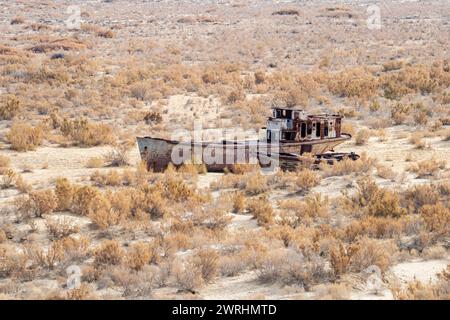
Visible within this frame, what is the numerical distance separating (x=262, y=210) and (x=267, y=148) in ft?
10.9

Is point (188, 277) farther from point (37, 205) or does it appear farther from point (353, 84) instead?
point (353, 84)

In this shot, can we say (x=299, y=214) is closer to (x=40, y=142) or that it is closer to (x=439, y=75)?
(x=40, y=142)

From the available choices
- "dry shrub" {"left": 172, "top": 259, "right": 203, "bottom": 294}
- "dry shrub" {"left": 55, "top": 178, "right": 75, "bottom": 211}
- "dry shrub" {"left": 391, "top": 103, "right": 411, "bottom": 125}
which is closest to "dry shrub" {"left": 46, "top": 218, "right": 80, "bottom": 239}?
"dry shrub" {"left": 55, "top": 178, "right": 75, "bottom": 211}

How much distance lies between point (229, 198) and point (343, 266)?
3906 mm

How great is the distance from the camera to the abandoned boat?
1355 cm

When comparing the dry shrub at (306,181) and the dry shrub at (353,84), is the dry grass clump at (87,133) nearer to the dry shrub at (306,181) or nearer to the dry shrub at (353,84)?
the dry shrub at (306,181)

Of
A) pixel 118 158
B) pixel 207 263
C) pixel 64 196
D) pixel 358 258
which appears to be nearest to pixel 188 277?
pixel 207 263

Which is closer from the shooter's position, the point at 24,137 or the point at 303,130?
the point at 303,130

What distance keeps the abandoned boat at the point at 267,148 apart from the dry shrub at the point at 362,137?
9.06 feet

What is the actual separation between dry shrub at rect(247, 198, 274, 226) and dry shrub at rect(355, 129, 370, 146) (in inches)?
254

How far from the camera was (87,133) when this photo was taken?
56.3 ft

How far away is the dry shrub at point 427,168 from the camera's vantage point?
13.5 m

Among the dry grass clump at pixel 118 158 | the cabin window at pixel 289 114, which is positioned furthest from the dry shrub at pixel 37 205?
the cabin window at pixel 289 114

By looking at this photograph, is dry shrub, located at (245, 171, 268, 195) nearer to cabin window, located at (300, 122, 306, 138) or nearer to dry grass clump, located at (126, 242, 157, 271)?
cabin window, located at (300, 122, 306, 138)
